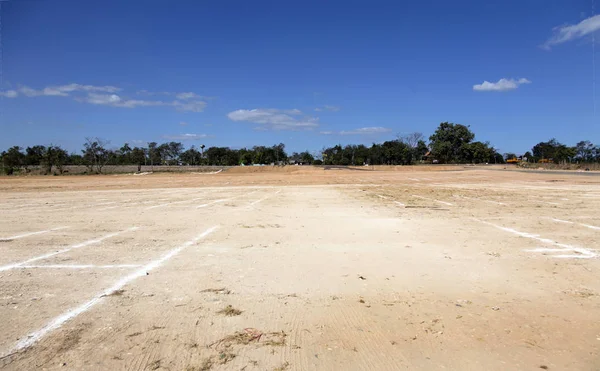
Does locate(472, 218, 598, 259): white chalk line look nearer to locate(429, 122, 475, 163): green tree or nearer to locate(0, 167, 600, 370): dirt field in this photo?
locate(0, 167, 600, 370): dirt field

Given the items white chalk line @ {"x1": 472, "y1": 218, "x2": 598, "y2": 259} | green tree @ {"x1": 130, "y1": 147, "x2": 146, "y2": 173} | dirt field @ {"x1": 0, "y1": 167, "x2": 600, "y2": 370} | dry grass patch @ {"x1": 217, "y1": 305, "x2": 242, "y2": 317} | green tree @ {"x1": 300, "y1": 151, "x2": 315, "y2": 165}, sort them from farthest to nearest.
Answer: green tree @ {"x1": 300, "y1": 151, "x2": 315, "y2": 165} → green tree @ {"x1": 130, "y1": 147, "x2": 146, "y2": 173} → white chalk line @ {"x1": 472, "y1": 218, "x2": 598, "y2": 259} → dry grass patch @ {"x1": 217, "y1": 305, "x2": 242, "y2": 317} → dirt field @ {"x1": 0, "y1": 167, "x2": 600, "y2": 370}

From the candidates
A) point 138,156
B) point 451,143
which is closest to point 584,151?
point 451,143

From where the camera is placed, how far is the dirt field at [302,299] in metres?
2.91

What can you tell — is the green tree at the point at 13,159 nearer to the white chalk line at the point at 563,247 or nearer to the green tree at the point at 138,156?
the green tree at the point at 138,156

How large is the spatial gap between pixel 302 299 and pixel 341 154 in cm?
10720

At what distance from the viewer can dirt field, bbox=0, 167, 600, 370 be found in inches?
115

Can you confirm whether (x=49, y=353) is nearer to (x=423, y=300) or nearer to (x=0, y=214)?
(x=423, y=300)

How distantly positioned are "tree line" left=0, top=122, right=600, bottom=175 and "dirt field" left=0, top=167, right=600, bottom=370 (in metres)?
63.7

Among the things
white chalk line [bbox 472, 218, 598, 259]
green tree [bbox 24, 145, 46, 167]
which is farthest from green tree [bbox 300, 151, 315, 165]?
white chalk line [bbox 472, 218, 598, 259]

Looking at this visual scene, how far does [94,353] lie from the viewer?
2924 millimetres

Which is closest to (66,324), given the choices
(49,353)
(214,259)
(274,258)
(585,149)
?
(49,353)

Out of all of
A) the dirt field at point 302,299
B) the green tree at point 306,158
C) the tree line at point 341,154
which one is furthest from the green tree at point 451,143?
the dirt field at point 302,299

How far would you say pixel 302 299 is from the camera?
160 inches

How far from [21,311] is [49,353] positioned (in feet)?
3.76
